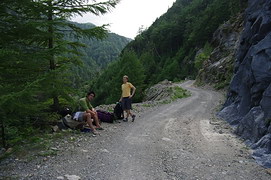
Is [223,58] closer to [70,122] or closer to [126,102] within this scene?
[126,102]

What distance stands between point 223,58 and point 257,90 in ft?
104

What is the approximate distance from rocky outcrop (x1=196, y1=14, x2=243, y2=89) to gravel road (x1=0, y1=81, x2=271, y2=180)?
2191 cm

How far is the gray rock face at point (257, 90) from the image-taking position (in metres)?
6.76

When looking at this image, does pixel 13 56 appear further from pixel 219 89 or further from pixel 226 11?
pixel 226 11

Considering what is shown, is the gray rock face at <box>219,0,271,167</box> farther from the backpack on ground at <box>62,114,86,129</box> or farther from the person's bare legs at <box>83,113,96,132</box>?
the backpack on ground at <box>62,114,86,129</box>

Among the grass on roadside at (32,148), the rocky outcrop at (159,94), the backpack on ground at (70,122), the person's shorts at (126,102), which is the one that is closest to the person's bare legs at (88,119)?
the backpack on ground at (70,122)

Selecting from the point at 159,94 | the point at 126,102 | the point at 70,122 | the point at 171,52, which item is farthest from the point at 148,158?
the point at 171,52

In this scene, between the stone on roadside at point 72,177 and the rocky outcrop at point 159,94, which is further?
the rocky outcrop at point 159,94

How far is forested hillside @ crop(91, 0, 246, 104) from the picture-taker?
124 feet

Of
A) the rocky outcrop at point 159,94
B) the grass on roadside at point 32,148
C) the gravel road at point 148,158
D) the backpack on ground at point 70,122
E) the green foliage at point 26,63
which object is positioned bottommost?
the rocky outcrop at point 159,94

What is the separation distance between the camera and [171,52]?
9681 centimetres

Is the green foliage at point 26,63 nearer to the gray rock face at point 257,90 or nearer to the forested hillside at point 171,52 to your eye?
the gray rock face at point 257,90

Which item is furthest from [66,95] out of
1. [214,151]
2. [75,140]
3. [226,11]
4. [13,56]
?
[226,11]

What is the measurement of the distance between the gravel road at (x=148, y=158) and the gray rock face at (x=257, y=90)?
499 mm
